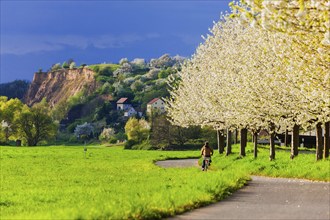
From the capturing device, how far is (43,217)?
15.0 meters

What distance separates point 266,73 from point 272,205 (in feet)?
45.7

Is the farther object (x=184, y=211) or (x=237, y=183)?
(x=237, y=183)

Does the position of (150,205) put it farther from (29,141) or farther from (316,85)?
(29,141)

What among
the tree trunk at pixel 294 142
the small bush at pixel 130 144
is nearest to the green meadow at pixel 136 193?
the tree trunk at pixel 294 142

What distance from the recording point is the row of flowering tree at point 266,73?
37.6ft

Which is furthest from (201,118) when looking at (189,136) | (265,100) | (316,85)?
(189,136)

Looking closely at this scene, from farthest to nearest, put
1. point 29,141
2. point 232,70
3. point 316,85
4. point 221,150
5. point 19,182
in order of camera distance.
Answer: point 29,141 → point 221,150 → point 232,70 → point 19,182 → point 316,85

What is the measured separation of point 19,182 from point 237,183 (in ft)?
55.3

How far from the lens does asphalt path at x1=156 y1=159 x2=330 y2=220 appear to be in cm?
1499

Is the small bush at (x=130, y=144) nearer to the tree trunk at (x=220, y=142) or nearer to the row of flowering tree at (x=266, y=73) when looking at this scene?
the row of flowering tree at (x=266, y=73)

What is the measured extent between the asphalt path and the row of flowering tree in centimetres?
346

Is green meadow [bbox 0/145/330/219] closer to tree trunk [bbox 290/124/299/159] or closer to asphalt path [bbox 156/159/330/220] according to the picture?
asphalt path [bbox 156/159/330/220]

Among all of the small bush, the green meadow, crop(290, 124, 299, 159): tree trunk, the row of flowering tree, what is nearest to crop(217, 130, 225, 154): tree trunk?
the row of flowering tree

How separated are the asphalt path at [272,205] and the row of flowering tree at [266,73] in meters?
3.46
